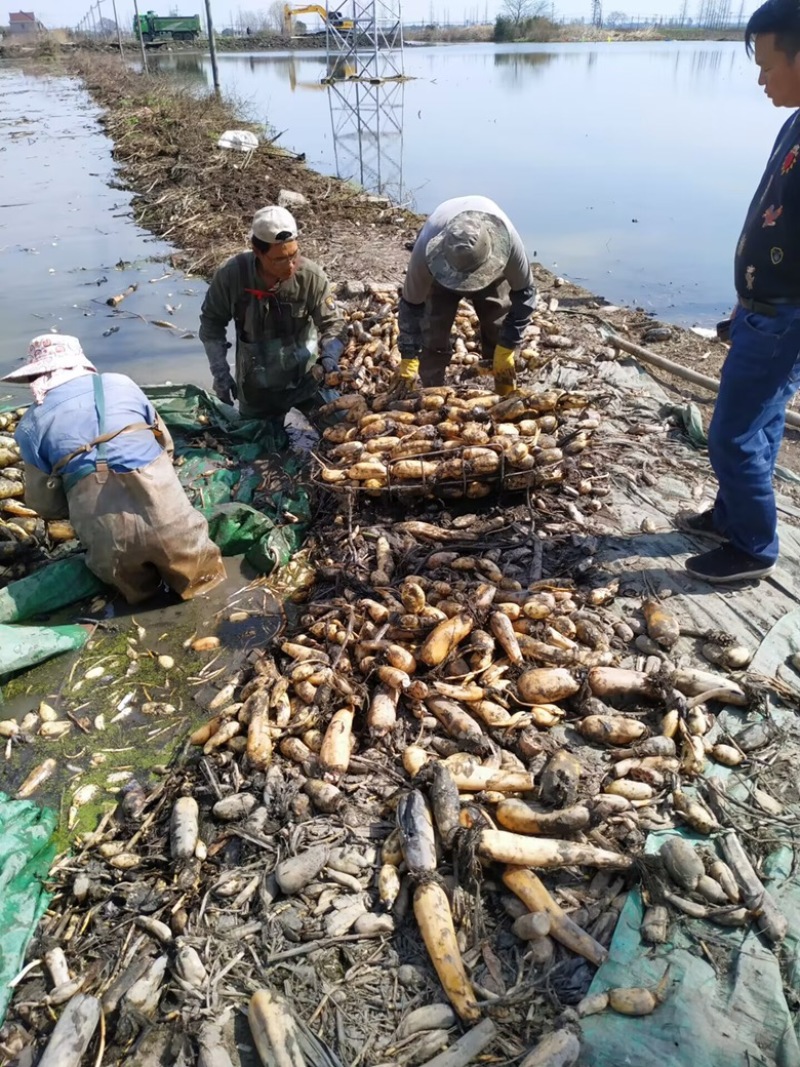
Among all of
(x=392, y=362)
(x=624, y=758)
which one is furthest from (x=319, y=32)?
(x=624, y=758)

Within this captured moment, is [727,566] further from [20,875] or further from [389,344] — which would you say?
[389,344]

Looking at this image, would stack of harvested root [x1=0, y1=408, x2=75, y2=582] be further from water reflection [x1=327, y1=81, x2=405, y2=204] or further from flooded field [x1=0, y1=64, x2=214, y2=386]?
water reflection [x1=327, y1=81, x2=405, y2=204]

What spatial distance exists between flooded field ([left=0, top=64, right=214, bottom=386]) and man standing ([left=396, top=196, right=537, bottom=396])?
2.64 m

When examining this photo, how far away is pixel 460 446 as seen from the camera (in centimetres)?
408

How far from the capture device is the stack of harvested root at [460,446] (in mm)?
4039

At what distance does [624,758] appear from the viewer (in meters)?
2.79

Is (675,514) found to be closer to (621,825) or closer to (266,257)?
(621,825)

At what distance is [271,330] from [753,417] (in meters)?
3.37

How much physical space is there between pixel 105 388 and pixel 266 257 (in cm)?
164

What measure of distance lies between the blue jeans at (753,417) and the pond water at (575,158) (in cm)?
586

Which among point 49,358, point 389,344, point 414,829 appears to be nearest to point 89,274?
point 389,344

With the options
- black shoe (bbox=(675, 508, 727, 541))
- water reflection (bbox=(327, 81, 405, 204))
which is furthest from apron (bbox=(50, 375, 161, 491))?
water reflection (bbox=(327, 81, 405, 204))

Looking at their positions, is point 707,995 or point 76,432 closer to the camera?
point 707,995

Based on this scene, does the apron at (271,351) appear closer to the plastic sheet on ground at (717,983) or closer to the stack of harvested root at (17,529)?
the stack of harvested root at (17,529)
